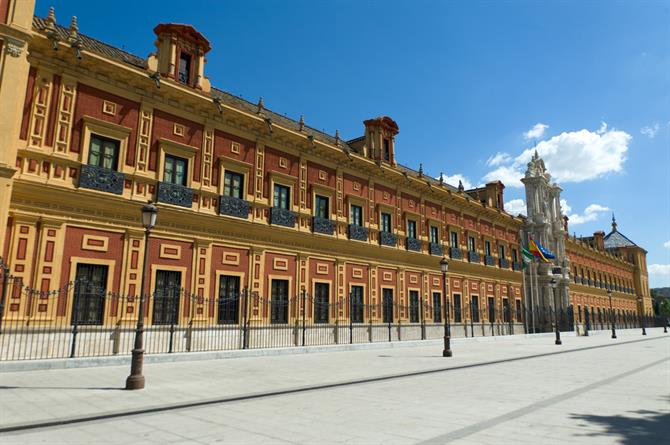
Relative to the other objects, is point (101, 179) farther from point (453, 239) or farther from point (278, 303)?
point (453, 239)

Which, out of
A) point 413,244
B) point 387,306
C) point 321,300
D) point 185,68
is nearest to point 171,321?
point 321,300

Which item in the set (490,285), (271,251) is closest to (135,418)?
(271,251)

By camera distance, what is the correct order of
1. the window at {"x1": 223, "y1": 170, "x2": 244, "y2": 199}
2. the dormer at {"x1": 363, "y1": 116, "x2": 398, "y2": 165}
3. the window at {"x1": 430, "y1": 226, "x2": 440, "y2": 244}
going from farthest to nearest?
the window at {"x1": 430, "y1": 226, "x2": 440, "y2": 244} → the dormer at {"x1": 363, "y1": 116, "x2": 398, "y2": 165} → the window at {"x1": 223, "y1": 170, "x2": 244, "y2": 199}

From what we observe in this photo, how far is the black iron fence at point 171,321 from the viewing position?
11.8m

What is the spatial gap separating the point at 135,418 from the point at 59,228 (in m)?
9.09

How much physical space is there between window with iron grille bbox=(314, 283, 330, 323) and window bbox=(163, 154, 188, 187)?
297 inches

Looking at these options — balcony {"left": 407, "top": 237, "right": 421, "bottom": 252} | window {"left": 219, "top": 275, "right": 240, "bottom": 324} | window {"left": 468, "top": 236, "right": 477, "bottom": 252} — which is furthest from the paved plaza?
window {"left": 468, "top": 236, "right": 477, "bottom": 252}

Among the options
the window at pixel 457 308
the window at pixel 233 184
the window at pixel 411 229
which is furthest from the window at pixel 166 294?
the window at pixel 457 308

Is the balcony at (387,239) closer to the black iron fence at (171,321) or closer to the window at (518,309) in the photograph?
the black iron fence at (171,321)

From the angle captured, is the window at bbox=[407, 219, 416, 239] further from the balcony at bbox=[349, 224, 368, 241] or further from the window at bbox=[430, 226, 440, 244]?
the balcony at bbox=[349, 224, 368, 241]

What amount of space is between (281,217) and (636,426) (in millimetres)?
14790

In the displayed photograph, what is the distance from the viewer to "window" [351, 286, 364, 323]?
70.9 feet

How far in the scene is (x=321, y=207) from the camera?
69.5 feet

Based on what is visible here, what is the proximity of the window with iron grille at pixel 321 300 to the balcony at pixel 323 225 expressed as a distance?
2442 mm
